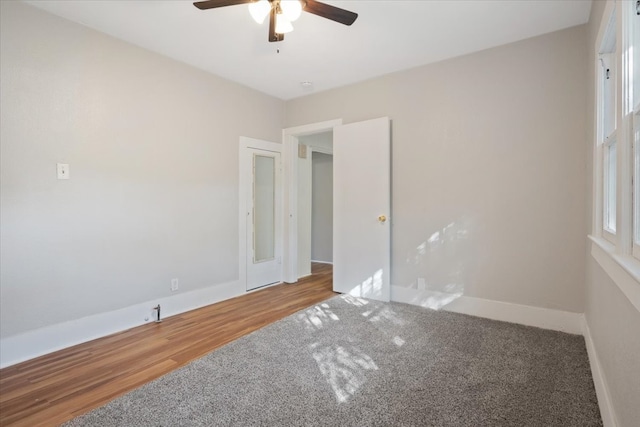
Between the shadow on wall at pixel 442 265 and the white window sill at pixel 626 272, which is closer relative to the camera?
the white window sill at pixel 626 272

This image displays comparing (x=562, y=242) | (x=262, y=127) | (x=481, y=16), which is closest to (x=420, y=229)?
(x=562, y=242)

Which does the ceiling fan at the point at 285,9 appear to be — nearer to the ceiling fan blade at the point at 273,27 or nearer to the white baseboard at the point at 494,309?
the ceiling fan blade at the point at 273,27

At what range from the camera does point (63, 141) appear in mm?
2494

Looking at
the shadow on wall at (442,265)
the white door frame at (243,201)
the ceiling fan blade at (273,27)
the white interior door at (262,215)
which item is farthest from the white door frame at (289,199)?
the ceiling fan blade at (273,27)

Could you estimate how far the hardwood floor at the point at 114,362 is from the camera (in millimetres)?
1776

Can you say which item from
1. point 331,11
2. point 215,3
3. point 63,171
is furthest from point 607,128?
point 63,171

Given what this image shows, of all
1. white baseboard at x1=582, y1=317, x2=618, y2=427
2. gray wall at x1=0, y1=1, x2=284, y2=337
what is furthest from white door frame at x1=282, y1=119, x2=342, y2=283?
white baseboard at x1=582, y1=317, x2=618, y2=427

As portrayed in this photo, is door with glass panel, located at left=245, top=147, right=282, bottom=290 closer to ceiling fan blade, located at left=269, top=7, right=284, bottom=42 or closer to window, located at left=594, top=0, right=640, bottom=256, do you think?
ceiling fan blade, located at left=269, top=7, right=284, bottom=42

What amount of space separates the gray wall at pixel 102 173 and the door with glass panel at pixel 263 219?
328mm

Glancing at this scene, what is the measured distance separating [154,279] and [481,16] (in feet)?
12.1

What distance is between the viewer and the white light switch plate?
247 cm

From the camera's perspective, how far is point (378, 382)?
1916 mm

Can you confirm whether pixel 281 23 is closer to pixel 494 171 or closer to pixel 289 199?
pixel 494 171

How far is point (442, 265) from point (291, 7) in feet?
8.68
